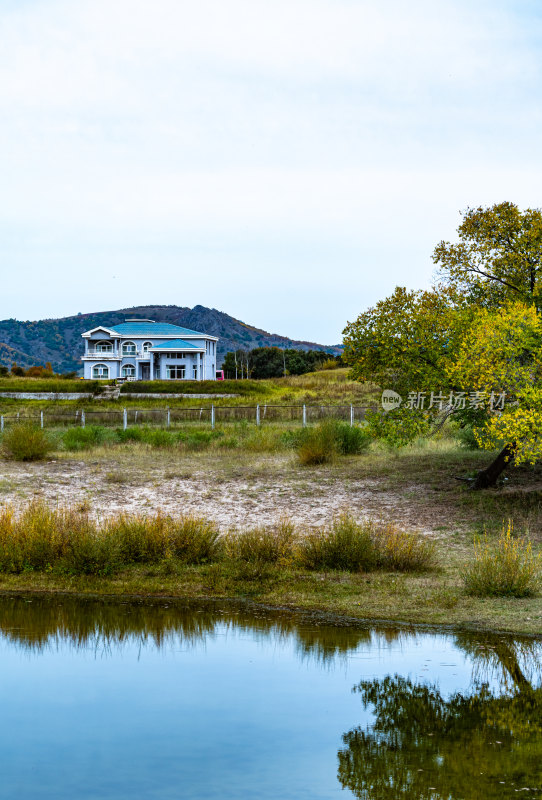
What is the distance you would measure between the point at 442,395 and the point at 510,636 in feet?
26.2

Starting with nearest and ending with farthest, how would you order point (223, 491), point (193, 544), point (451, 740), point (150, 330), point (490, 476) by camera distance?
point (451, 740)
point (193, 544)
point (490, 476)
point (223, 491)
point (150, 330)

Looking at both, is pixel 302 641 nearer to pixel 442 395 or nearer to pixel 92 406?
pixel 442 395

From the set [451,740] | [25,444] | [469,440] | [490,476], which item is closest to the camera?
[451,740]

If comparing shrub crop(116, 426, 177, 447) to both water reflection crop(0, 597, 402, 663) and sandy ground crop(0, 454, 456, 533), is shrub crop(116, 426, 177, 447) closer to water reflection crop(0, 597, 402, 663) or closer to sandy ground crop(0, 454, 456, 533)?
sandy ground crop(0, 454, 456, 533)

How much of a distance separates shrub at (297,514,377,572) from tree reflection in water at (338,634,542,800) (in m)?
4.09

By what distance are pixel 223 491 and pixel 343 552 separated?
6.37 meters

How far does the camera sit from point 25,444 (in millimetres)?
21812

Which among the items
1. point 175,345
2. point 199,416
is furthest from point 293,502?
point 175,345

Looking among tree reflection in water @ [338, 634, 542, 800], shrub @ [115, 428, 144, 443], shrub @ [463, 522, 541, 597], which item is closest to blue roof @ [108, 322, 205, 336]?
shrub @ [115, 428, 144, 443]

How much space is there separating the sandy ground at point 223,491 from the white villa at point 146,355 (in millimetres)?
55863

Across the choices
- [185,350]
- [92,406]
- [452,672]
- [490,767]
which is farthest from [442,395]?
[185,350]

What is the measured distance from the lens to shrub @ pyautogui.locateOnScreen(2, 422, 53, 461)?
21.8 metres

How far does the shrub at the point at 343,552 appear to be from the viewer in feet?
40.4

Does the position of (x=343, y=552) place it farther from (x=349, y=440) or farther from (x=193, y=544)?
(x=349, y=440)
